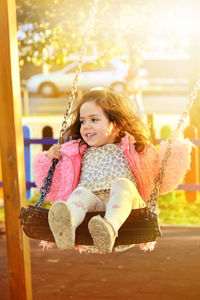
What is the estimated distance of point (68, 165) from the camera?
2859 mm

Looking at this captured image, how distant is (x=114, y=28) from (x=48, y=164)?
14.7 feet

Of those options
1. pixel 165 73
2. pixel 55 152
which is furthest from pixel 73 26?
pixel 165 73

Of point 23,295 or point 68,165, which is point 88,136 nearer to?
point 68,165

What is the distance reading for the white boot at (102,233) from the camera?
7.09 ft

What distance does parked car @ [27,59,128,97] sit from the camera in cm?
1991

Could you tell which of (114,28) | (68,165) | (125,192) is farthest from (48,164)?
(114,28)

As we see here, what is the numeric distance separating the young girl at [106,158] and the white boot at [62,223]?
0.76ft

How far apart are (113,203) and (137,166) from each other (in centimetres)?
43

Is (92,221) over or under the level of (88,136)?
under

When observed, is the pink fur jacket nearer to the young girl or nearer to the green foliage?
the young girl

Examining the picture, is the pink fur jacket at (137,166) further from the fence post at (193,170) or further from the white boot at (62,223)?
the fence post at (193,170)

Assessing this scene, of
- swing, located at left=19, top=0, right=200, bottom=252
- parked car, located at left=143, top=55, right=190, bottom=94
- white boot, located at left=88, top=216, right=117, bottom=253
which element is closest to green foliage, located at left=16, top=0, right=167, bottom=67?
swing, located at left=19, top=0, right=200, bottom=252

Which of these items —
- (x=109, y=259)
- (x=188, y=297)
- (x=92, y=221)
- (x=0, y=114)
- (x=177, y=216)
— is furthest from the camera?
(x=177, y=216)

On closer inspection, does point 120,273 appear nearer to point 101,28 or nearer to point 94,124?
point 94,124
